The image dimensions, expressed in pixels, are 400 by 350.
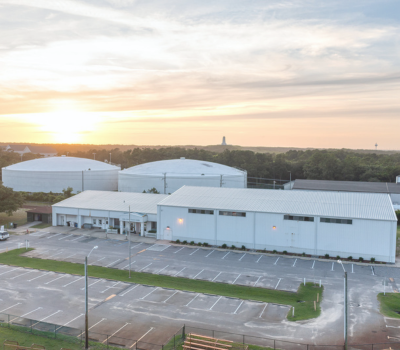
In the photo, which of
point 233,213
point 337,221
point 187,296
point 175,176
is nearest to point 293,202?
point 337,221

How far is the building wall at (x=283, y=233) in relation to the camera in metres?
44.9

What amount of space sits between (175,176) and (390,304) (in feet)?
201

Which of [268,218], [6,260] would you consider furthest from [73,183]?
[268,218]

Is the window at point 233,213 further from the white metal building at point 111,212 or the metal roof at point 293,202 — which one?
the white metal building at point 111,212

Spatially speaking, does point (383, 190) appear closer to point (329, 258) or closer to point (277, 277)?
point (329, 258)

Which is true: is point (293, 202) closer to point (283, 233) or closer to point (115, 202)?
point (283, 233)

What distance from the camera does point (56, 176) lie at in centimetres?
10181

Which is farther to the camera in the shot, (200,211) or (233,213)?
(200,211)

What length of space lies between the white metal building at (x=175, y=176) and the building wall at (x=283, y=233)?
107 feet

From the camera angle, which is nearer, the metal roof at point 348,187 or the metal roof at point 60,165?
the metal roof at point 348,187

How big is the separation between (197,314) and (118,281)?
11.1m

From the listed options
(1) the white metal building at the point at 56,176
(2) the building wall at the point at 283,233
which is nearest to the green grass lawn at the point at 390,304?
(2) the building wall at the point at 283,233

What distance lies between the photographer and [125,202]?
2527 inches

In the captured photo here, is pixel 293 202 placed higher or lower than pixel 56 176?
lower
